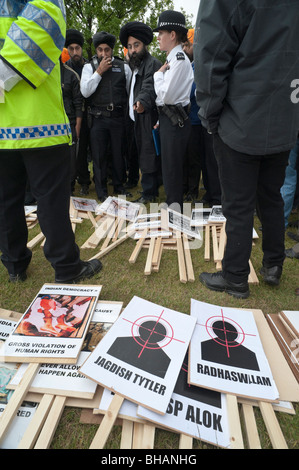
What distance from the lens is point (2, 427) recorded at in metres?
1.13

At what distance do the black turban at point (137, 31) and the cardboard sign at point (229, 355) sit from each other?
3.45 m

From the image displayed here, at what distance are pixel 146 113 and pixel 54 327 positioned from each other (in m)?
3.06

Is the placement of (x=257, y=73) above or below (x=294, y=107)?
above

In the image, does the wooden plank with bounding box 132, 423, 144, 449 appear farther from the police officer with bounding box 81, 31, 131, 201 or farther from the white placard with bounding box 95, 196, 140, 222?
the police officer with bounding box 81, 31, 131, 201

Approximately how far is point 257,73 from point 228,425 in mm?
1757

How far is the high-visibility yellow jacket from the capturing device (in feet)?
4.63

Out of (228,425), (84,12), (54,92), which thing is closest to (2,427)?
(228,425)

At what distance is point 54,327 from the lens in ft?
5.21

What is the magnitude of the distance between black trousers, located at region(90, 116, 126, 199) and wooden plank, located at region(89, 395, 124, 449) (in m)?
3.32

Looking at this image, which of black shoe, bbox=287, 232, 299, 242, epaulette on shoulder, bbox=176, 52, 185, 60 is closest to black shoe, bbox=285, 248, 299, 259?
black shoe, bbox=287, 232, 299, 242

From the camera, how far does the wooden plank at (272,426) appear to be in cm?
114

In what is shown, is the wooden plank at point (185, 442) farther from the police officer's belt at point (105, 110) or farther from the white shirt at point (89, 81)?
the white shirt at point (89, 81)

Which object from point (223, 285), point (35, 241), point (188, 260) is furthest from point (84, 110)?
point (223, 285)
